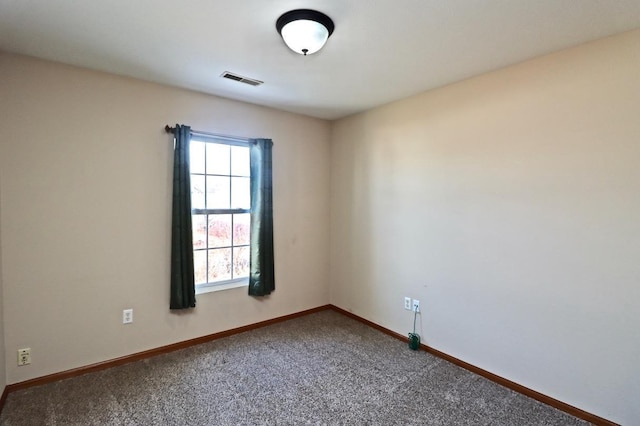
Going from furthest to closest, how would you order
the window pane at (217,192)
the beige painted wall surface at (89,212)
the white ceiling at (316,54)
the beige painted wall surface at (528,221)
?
the window pane at (217,192) < the beige painted wall surface at (89,212) < the beige painted wall surface at (528,221) < the white ceiling at (316,54)

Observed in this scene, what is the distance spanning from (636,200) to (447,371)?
5.85 ft

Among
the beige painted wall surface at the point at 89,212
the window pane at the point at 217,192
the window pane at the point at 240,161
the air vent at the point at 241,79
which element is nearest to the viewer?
the beige painted wall surface at the point at 89,212

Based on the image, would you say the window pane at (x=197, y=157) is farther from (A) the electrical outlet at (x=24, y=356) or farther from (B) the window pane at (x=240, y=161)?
(A) the electrical outlet at (x=24, y=356)

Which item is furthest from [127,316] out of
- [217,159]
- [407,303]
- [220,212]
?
[407,303]

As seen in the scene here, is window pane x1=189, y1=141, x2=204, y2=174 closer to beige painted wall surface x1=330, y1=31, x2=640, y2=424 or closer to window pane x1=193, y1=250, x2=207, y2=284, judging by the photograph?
window pane x1=193, y1=250, x2=207, y2=284

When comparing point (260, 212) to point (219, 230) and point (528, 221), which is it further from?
A: point (528, 221)

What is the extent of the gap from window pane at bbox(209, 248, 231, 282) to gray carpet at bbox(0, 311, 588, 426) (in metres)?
0.67

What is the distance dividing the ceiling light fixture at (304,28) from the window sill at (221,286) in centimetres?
236

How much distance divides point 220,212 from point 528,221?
2.70m

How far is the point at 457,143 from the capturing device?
2.76m

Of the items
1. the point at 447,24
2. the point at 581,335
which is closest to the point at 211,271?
the point at 447,24

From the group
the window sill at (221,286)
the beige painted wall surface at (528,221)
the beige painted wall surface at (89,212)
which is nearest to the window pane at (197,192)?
the beige painted wall surface at (89,212)

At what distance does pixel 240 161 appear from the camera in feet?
11.0

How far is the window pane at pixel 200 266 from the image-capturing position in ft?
10.2
